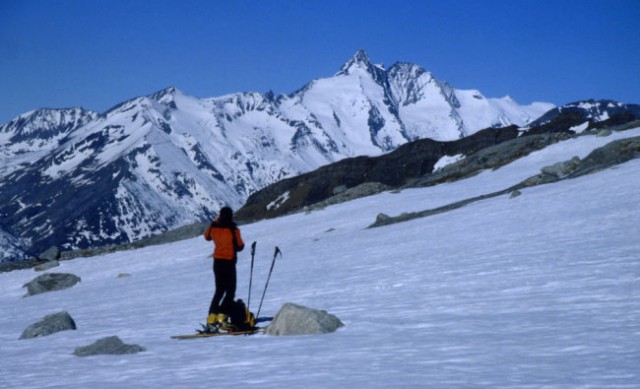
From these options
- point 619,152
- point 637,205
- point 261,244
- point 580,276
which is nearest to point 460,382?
point 580,276

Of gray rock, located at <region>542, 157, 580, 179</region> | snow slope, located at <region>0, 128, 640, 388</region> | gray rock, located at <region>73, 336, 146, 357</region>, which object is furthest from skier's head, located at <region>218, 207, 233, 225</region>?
gray rock, located at <region>542, 157, 580, 179</region>

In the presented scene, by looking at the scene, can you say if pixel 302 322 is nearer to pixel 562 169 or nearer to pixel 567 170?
pixel 562 169

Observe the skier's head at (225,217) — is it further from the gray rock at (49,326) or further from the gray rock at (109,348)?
the gray rock at (49,326)

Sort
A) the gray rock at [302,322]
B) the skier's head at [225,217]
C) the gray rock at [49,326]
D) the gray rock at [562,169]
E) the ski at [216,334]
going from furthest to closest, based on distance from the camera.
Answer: the gray rock at [562,169]
the gray rock at [49,326]
the skier's head at [225,217]
the ski at [216,334]
the gray rock at [302,322]

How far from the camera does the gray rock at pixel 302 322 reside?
13.5 meters

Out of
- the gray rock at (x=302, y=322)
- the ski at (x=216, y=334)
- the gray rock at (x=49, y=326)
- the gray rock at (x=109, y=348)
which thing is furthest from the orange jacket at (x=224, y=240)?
the gray rock at (x=49, y=326)

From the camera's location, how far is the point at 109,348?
13.1m

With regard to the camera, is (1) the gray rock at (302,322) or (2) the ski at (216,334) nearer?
(1) the gray rock at (302,322)

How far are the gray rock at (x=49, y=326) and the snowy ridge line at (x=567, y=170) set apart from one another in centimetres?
2233

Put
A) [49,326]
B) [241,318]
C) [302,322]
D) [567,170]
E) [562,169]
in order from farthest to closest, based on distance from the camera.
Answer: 1. [567,170]
2. [562,169]
3. [49,326]
4. [241,318]
5. [302,322]

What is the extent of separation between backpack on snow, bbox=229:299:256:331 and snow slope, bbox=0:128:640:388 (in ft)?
3.16

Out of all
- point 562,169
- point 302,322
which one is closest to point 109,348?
point 302,322

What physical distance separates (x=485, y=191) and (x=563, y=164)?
4.96m

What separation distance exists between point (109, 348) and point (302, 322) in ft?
11.2
